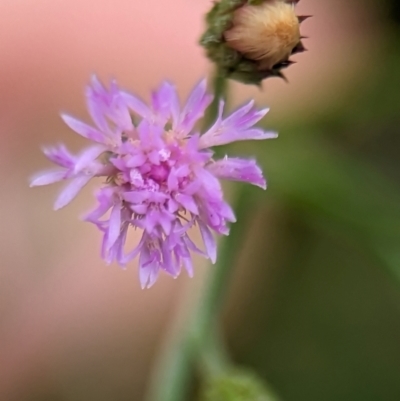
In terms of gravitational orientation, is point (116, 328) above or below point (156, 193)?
below

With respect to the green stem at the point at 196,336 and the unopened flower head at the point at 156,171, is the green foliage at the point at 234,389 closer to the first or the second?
the green stem at the point at 196,336

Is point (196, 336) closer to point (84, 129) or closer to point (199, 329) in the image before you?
point (199, 329)

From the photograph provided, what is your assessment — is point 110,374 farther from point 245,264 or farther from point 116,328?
point 245,264

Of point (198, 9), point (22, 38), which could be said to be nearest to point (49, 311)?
point (22, 38)

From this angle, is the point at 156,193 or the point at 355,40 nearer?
the point at 156,193

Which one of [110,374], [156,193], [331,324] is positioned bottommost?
[110,374]

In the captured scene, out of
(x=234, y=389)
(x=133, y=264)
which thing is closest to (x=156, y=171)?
(x=234, y=389)
